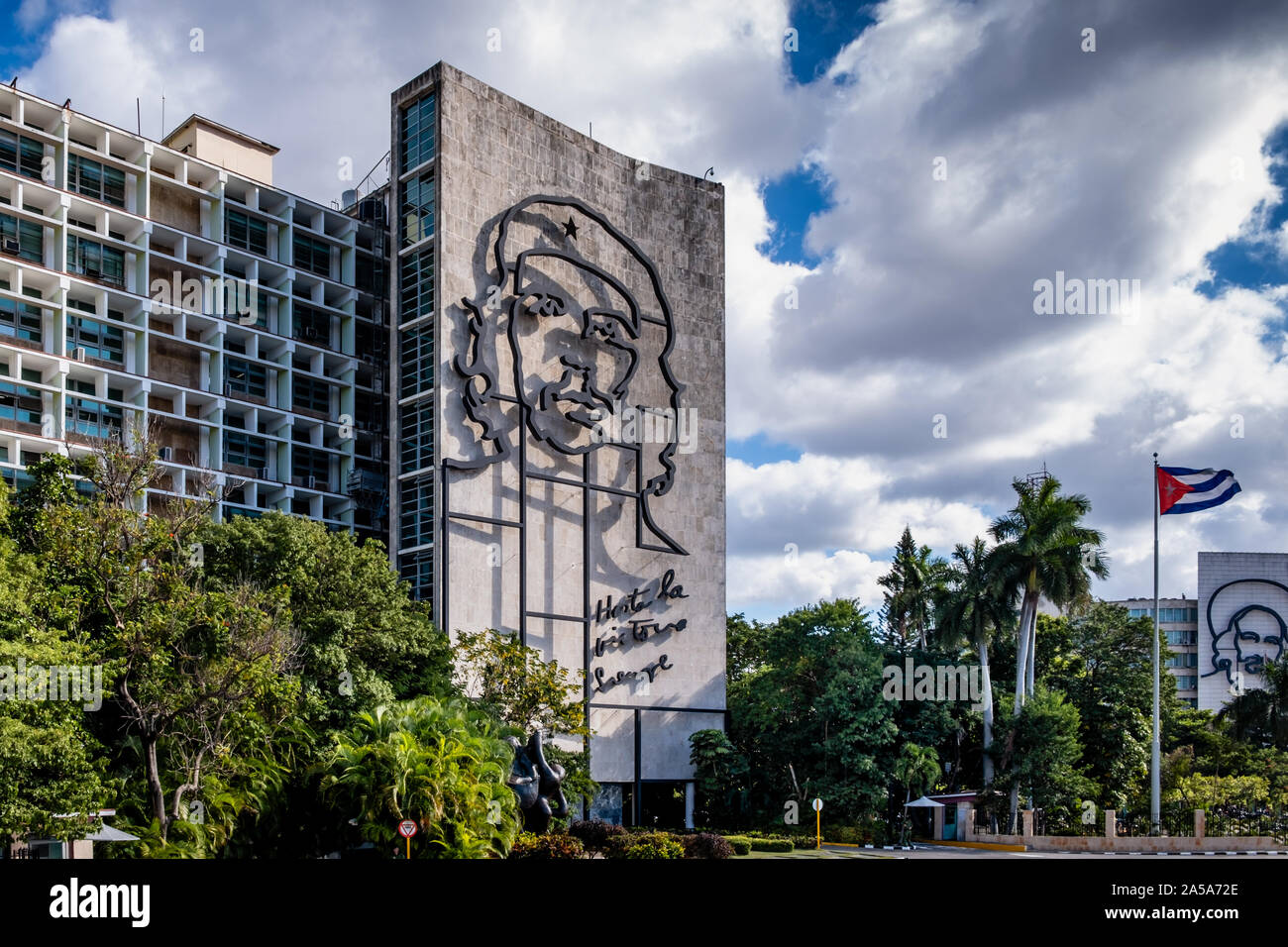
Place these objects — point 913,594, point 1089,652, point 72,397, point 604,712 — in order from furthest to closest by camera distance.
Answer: point 913,594 → point 1089,652 → point 604,712 → point 72,397

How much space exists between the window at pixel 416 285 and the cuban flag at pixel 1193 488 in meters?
33.3

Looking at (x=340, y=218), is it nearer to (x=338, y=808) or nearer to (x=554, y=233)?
(x=554, y=233)

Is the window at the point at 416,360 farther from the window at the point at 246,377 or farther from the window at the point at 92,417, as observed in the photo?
the window at the point at 92,417

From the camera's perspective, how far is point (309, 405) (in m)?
61.4

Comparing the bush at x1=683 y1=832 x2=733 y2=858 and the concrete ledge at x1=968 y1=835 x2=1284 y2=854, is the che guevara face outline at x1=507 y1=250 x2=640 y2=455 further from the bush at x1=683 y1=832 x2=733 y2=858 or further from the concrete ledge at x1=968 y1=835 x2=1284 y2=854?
the concrete ledge at x1=968 y1=835 x2=1284 y2=854

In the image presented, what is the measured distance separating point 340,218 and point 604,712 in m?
28.2

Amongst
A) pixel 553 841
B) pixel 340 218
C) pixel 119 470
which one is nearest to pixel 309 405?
pixel 340 218

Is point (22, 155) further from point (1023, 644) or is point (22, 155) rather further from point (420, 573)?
point (1023, 644)

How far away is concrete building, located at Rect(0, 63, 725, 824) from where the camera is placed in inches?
2095

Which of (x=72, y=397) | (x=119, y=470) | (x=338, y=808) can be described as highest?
(x=72, y=397)

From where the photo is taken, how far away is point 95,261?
2148 inches

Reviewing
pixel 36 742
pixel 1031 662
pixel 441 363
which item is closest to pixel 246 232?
pixel 441 363

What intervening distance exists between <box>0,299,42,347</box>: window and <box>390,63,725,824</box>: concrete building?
50.2ft
